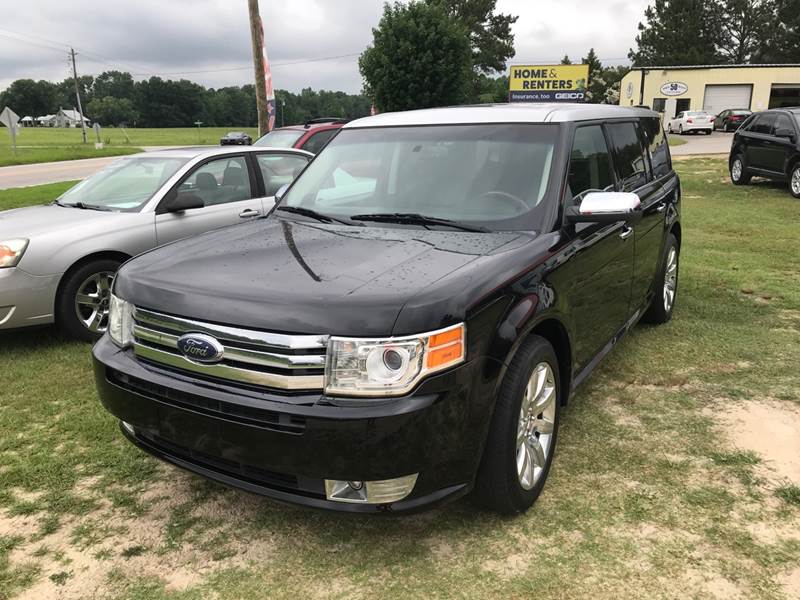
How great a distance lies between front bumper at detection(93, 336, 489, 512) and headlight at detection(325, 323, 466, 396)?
0.05 meters

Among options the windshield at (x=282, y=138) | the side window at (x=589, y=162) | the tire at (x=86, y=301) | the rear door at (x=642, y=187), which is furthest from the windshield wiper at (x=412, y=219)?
the windshield at (x=282, y=138)

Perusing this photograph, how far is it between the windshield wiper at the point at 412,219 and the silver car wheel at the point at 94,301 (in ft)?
9.07

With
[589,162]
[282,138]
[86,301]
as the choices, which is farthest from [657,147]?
[282,138]

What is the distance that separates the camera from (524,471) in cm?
288

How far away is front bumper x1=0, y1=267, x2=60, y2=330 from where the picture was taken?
4.77m

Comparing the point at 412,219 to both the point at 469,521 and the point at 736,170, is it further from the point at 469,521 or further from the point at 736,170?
the point at 736,170

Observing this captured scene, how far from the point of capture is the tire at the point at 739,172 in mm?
15141

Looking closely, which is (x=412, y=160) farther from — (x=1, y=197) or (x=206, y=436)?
(x=1, y=197)

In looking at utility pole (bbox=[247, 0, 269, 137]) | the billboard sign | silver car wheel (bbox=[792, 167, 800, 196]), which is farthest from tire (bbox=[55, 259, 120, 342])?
the billboard sign

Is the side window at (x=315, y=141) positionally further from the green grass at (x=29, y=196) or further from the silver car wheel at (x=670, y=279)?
the silver car wheel at (x=670, y=279)

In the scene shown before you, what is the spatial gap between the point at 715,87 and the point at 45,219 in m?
60.9

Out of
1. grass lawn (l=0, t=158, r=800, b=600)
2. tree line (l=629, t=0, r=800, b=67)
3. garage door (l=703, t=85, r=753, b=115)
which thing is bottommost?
grass lawn (l=0, t=158, r=800, b=600)

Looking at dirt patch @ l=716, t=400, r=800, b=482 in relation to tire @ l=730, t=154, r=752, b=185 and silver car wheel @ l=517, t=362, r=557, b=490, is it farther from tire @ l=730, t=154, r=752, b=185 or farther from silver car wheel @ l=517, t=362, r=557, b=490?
tire @ l=730, t=154, r=752, b=185

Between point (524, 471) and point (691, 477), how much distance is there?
37.3 inches
